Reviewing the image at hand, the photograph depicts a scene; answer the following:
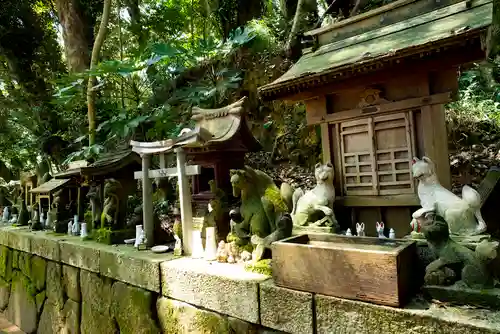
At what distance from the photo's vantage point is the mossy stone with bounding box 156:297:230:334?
3.17 m

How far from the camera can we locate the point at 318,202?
382cm

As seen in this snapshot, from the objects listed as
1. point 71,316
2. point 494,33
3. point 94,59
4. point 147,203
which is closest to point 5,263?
point 71,316

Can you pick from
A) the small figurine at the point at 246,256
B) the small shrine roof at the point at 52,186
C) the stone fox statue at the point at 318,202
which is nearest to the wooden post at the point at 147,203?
the small figurine at the point at 246,256

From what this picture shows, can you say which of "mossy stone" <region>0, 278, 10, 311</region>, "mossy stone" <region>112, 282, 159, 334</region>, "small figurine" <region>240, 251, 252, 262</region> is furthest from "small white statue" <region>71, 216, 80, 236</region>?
"small figurine" <region>240, 251, 252, 262</region>

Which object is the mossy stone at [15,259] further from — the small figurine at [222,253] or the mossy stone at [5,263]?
the small figurine at [222,253]

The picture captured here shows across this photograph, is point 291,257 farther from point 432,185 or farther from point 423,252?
point 432,185

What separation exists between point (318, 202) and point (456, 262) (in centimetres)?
175

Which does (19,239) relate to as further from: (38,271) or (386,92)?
(386,92)

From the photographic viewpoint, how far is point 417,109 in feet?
12.6

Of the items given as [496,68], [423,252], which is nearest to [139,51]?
[423,252]

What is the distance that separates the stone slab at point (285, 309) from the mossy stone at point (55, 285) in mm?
4375

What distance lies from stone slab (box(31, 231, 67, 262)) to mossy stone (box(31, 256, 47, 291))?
0.60ft

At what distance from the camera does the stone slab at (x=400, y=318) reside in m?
1.85

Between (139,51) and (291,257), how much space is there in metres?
7.26
